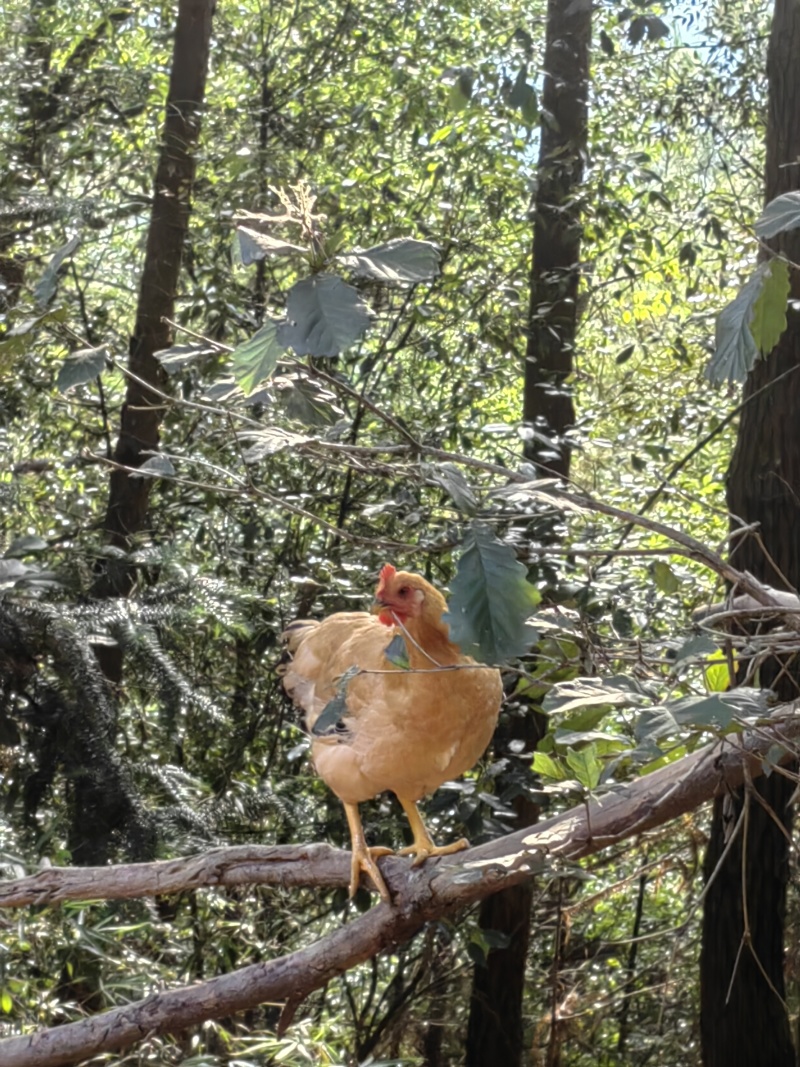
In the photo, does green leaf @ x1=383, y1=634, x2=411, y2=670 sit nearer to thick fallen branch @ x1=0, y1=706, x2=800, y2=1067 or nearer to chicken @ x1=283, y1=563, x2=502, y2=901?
chicken @ x1=283, y1=563, x2=502, y2=901

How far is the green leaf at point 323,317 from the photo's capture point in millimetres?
933

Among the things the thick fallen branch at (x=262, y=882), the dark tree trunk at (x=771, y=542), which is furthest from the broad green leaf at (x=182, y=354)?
the dark tree trunk at (x=771, y=542)

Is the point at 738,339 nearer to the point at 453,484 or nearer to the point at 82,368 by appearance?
the point at 453,484

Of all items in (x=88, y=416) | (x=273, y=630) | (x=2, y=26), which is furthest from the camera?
(x=2, y=26)

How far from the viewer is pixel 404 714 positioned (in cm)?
188

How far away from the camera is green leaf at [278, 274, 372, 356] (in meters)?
0.93

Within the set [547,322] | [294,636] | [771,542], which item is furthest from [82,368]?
[547,322]

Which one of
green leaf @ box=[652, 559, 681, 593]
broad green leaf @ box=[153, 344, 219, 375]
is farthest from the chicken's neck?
broad green leaf @ box=[153, 344, 219, 375]

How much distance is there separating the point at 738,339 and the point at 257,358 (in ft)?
1.61

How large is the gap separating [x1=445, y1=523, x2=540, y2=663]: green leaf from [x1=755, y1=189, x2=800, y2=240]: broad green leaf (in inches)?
15.6

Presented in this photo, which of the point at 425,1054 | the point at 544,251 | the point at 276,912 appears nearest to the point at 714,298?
the point at 544,251

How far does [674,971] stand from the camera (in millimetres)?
3732

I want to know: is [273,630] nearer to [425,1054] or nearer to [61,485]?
[61,485]

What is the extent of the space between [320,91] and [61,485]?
1626 mm
